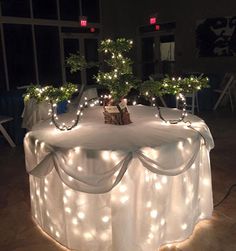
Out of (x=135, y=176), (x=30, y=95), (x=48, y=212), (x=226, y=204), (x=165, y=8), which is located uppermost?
(x=165, y=8)


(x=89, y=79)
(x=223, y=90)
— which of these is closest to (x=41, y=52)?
(x=89, y=79)

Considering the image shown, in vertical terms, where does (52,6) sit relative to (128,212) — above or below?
above

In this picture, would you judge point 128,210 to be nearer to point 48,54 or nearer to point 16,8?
point 16,8

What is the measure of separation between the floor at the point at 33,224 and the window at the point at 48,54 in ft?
16.5

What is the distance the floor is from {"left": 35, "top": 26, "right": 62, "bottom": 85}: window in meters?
5.04

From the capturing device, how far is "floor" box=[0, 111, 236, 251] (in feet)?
6.94

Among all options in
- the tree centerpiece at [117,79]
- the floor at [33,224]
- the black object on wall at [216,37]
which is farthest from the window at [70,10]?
the tree centerpiece at [117,79]

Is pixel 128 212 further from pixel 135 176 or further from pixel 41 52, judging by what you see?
pixel 41 52

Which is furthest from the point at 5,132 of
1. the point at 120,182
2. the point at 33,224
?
the point at 120,182

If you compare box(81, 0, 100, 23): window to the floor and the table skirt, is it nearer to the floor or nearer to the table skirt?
the floor

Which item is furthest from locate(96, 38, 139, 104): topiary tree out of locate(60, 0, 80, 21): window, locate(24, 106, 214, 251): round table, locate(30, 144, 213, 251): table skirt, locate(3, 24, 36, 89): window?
locate(60, 0, 80, 21): window

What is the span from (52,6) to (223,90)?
506 centimetres

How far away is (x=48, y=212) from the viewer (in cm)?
213

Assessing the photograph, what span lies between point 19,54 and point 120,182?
7313 millimetres
